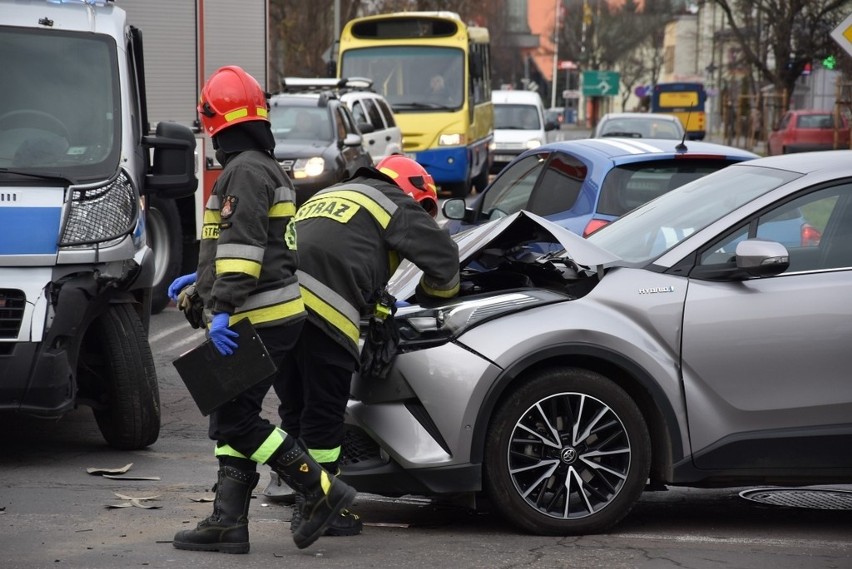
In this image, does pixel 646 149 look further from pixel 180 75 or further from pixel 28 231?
pixel 180 75

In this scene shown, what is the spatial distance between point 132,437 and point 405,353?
224 centimetres

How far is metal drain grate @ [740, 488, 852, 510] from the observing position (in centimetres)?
636

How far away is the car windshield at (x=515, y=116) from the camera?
34.0m

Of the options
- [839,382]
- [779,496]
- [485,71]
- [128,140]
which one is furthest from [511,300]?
[485,71]

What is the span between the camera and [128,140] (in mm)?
7617

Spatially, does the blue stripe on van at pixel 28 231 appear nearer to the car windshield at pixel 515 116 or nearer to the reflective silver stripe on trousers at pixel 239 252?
the reflective silver stripe on trousers at pixel 239 252

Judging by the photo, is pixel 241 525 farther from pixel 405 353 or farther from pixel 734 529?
pixel 734 529

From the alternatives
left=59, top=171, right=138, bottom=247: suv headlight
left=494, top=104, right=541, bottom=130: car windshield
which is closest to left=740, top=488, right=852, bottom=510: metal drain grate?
left=59, top=171, right=138, bottom=247: suv headlight

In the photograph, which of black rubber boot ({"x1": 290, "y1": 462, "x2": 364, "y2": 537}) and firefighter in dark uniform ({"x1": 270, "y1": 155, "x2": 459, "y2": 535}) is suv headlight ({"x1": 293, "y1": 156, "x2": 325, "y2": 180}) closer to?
firefighter in dark uniform ({"x1": 270, "y1": 155, "x2": 459, "y2": 535})

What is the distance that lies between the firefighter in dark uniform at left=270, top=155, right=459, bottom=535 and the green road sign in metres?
75.1

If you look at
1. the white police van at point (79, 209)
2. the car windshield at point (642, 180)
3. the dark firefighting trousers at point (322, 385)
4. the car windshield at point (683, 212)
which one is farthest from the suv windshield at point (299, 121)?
the dark firefighting trousers at point (322, 385)

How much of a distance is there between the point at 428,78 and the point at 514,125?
343 inches

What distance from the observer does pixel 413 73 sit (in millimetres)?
25859

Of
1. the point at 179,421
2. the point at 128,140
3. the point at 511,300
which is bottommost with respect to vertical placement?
the point at 179,421
